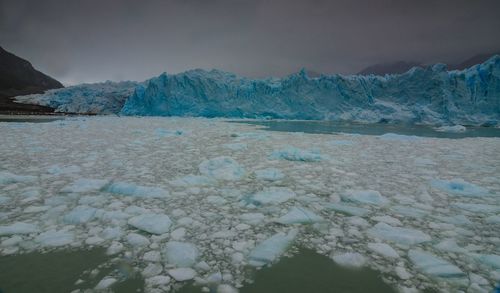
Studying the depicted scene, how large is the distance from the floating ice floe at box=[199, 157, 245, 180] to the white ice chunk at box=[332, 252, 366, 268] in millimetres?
A: 2074

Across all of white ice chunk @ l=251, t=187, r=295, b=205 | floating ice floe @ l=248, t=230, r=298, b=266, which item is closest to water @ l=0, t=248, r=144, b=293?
floating ice floe @ l=248, t=230, r=298, b=266

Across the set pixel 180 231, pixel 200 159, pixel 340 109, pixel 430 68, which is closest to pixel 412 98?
pixel 430 68

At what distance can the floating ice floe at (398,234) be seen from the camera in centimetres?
197

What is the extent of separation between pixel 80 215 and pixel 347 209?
8.17 feet

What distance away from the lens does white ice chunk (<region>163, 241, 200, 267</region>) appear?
164cm

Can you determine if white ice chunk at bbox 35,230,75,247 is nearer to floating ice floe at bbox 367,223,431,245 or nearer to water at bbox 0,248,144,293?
water at bbox 0,248,144,293

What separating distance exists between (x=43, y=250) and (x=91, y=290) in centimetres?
67

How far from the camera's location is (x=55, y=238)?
190 cm

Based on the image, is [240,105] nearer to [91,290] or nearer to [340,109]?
[340,109]

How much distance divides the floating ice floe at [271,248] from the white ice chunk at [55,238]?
1.34 m

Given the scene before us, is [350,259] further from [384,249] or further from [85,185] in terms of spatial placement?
[85,185]

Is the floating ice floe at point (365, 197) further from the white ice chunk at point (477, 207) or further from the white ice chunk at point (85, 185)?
the white ice chunk at point (85, 185)

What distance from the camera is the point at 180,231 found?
2.06 m

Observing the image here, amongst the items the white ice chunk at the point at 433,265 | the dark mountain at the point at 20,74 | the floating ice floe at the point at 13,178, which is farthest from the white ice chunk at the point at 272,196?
the dark mountain at the point at 20,74
